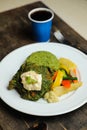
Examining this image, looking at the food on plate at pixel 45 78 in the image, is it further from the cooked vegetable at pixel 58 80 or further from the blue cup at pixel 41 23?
the blue cup at pixel 41 23

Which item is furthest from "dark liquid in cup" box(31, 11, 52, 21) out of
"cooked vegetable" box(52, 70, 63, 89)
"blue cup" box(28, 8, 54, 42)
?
"cooked vegetable" box(52, 70, 63, 89)

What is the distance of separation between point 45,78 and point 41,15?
0.36 metres

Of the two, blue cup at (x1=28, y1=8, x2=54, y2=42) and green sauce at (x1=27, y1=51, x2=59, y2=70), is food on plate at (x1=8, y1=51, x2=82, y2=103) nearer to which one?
green sauce at (x1=27, y1=51, x2=59, y2=70)

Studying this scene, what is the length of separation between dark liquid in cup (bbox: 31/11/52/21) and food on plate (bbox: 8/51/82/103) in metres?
0.21

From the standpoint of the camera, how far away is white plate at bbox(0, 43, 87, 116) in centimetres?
91

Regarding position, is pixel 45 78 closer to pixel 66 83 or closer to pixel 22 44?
pixel 66 83

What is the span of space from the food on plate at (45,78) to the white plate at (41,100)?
17 millimetres

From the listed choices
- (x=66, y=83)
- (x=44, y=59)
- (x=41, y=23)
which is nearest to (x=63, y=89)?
(x=66, y=83)

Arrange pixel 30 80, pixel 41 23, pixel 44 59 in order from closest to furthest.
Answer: pixel 30 80
pixel 44 59
pixel 41 23

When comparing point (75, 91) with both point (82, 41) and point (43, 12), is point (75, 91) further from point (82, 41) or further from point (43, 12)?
point (43, 12)

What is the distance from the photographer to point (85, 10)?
1572 mm

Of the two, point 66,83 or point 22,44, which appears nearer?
point 66,83

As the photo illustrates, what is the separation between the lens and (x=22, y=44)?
47.6 inches

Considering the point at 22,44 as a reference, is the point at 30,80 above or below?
above
